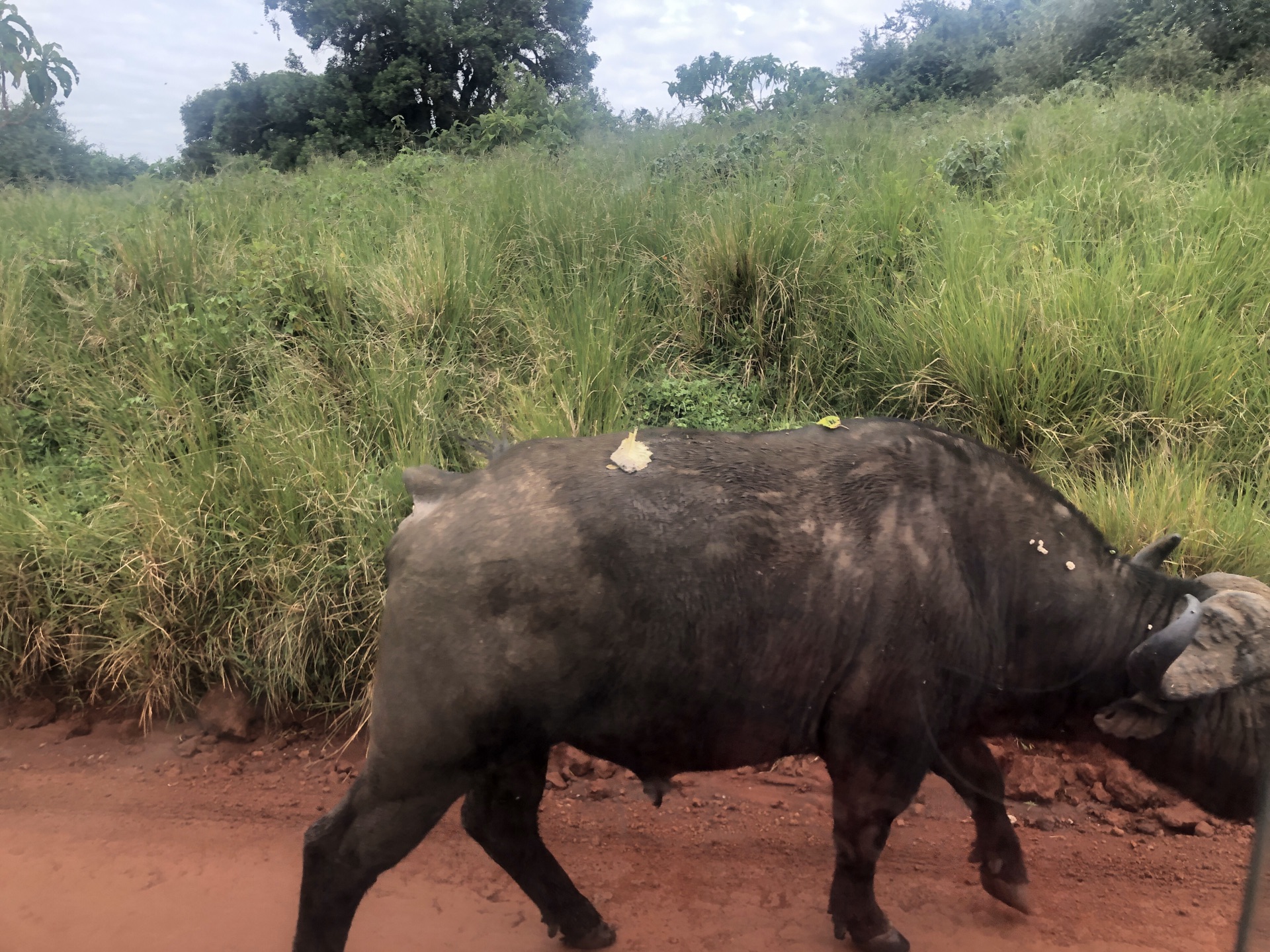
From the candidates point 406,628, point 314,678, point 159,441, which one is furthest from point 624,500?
point 159,441

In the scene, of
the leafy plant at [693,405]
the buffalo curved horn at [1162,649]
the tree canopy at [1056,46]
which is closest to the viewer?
the buffalo curved horn at [1162,649]

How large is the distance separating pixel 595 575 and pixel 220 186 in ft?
27.3

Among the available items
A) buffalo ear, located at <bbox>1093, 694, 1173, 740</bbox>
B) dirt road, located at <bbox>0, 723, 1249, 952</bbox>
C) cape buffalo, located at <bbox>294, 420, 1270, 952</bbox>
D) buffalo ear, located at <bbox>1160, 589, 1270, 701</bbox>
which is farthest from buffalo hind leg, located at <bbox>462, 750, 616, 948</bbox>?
buffalo ear, located at <bbox>1160, 589, 1270, 701</bbox>

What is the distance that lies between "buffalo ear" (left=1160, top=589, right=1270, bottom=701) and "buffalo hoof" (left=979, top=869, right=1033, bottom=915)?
1048 millimetres

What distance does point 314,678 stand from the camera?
402 cm

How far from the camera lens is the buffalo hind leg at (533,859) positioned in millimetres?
2826

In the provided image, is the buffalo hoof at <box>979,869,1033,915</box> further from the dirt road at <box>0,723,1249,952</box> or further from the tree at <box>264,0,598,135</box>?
the tree at <box>264,0,598,135</box>

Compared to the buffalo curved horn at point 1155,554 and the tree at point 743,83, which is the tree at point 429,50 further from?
the buffalo curved horn at point 1155,554

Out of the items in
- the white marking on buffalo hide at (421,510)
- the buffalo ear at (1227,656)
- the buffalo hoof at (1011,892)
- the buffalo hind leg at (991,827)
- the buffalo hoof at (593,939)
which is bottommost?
the buffalo hoof at (593,939)

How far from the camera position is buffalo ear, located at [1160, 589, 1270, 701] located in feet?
7.38

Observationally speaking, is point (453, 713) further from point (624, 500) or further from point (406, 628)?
point (624, 500)

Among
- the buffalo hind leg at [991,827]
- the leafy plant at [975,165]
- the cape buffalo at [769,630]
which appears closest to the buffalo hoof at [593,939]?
the cape buffalo at [769,630]

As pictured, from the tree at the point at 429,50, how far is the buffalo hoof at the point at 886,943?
11.8 metres

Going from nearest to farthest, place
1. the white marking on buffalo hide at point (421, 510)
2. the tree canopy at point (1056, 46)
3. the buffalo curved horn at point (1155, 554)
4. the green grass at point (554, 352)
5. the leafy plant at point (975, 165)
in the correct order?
1. the white marking on buffalo hide at point (421, 510)
2. the buffalo curved horn at point (1155, 554)
3. the green grass at point (554, 352)
4. the leafy plant at point (975, 165)
5. the tree canopy at point (1056, 46)
